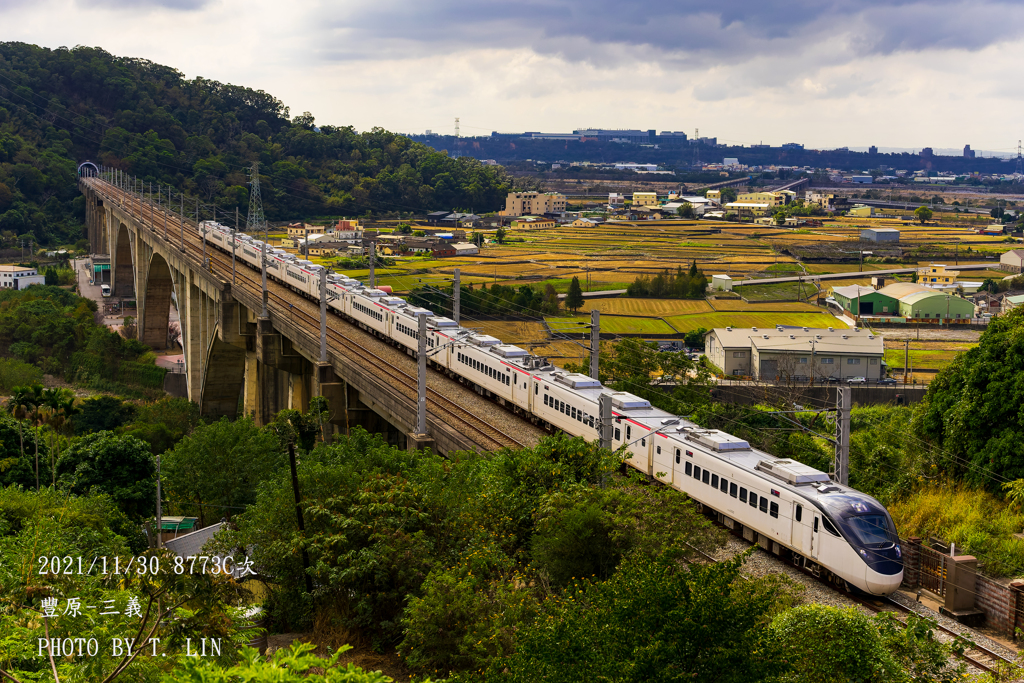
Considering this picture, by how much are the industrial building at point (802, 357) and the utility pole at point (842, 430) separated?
126 feet

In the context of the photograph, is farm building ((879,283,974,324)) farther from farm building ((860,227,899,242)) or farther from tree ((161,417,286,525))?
tree ((161,417,286,525))

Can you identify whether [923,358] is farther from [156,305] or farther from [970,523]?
[156,305]

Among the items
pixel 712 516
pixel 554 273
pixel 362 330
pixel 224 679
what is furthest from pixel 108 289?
pixel 224 679

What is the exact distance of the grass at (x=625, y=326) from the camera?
74562mm

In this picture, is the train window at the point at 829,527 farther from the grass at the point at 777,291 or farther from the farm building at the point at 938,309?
the grass at the point at 777,291

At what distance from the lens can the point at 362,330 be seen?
172ft

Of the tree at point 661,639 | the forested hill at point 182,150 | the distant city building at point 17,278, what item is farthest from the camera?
the forested hill at point 182,150

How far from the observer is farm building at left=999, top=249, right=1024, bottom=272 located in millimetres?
107031

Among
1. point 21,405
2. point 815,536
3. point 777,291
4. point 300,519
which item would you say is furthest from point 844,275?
point 300,519

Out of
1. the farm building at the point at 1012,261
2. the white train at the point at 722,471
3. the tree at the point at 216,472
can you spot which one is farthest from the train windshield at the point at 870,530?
the farm building at the point at 1012,261

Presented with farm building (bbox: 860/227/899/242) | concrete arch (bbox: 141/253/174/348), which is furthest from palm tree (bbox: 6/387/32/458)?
farm building (bbox: 860/227/899/242)

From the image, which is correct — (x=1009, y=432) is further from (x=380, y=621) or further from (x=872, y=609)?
(x=380, y=621)

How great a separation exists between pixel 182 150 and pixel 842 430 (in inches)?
5767

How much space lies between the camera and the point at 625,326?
77188 millimetres
